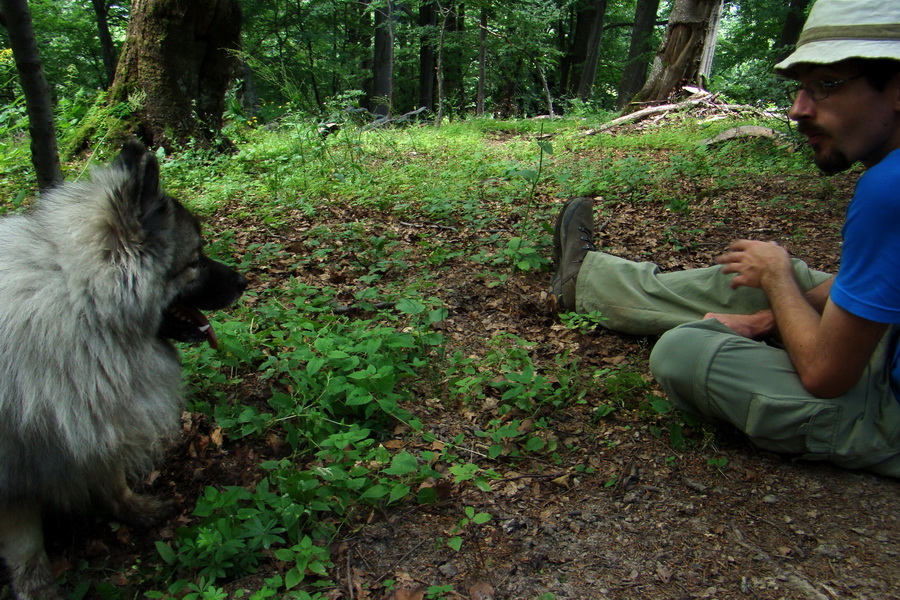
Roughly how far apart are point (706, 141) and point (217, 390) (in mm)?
7075

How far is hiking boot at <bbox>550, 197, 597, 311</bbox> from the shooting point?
3.58 meters

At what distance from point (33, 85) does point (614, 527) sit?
3.88m

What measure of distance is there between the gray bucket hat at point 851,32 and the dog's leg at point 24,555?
3190mm

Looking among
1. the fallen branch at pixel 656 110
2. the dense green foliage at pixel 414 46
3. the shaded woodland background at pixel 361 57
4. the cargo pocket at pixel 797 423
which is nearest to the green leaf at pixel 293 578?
the cargo pocket at pixel 797 423

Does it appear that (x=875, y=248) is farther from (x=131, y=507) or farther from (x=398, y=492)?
(x=131, y=507)

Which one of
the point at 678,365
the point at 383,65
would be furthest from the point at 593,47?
the point at 678,365

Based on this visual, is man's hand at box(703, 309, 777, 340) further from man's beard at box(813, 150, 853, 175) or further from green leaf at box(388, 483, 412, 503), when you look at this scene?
green leaf at box(388, 483, 412, 503)

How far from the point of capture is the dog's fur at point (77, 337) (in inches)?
69.3

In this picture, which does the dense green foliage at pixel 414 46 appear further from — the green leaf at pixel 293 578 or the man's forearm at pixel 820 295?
the green leaf at pixel 293 578

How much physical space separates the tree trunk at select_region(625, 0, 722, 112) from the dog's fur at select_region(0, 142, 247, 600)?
9937 millimetres

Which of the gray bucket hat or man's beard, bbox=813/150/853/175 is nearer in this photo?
the gray bucket hat

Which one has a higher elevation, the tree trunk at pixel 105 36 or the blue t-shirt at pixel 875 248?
the tree trunk at pixel 105 36

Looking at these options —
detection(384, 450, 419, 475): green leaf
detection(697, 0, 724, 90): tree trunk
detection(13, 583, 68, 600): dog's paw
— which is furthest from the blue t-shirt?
detection(697, 0, 724, 90): tree trunk

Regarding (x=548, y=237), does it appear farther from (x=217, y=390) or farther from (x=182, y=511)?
(x=182, y=511)
